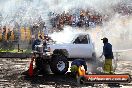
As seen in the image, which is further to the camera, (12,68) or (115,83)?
(12,68)

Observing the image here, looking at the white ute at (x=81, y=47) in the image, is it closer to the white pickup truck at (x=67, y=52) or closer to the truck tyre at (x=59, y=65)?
the white pickup truck at (x=67, y=52)

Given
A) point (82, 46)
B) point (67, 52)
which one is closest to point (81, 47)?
point (82, 46)

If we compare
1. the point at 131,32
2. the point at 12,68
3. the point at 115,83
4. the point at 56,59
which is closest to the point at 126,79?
the point at 115,83

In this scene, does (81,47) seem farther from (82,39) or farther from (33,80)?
(33,80)

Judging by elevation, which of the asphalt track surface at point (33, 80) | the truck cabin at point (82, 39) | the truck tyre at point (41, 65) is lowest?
the asphalt track surface at point (33, 80)

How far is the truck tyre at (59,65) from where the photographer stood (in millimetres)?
16516

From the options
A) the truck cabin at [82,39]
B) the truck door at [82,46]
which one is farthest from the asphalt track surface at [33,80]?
the truck cabin at [82,39]

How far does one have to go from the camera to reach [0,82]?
14.1 metres

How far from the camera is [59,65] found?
16641mm

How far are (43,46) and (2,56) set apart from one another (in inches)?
329

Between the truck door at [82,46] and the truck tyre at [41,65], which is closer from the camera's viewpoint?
the truck tyre at [41,65]

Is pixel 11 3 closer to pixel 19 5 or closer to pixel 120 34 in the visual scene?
pixel 19 5

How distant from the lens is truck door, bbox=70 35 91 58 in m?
19.0

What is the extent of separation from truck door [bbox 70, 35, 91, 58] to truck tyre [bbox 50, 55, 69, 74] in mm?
2350
